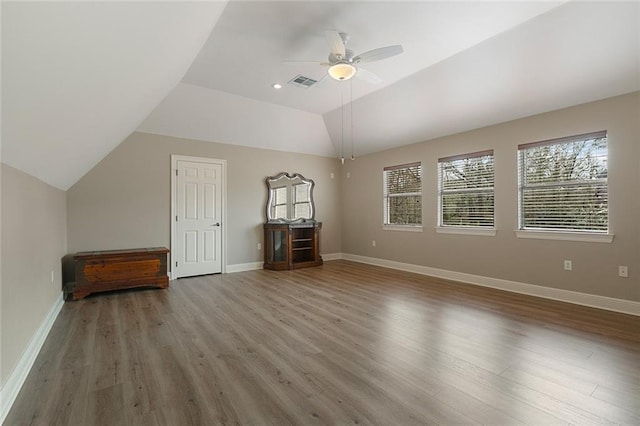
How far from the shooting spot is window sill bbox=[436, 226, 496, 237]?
15.0 feet

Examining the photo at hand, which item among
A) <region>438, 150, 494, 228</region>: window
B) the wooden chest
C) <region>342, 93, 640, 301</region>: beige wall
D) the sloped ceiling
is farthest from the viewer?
<region>438, 150, 494, 228</region>: window

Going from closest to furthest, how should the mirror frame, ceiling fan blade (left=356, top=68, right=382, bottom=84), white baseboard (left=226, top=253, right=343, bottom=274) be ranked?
ceiling fan blade (left=356, top=68, right=382, bottom=84) → white baseboard (left=226, top=253, right=343, bottom=274) → the mirror frame

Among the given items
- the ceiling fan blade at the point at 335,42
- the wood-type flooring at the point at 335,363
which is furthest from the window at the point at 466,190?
the ceiling fan blade at the point at 335,42

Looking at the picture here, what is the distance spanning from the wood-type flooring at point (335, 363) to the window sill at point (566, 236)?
0.81 m

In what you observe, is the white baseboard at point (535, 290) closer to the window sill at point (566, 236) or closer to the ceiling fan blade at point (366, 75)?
the window sill at point (566, 236)

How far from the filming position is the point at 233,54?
11.6 ft

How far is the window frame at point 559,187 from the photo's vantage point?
11.6 feet

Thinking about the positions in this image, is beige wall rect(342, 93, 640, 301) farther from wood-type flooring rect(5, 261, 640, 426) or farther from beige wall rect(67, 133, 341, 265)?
beige wall rect(67, 133, 341, 265)

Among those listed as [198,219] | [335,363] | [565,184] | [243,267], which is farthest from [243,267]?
[565,184]

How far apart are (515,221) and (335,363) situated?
347cm

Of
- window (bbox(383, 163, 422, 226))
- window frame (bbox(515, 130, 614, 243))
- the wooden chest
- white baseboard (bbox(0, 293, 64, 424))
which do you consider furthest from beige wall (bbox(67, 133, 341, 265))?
window frame (bbox(515, 130, 614, 243))

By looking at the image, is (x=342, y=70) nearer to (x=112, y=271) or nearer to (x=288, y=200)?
(x=288, y=200)

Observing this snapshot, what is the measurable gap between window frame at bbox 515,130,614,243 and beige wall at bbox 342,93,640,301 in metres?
0.06

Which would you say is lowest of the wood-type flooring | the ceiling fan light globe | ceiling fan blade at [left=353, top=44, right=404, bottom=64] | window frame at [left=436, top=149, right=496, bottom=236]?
the wood-type flooring
